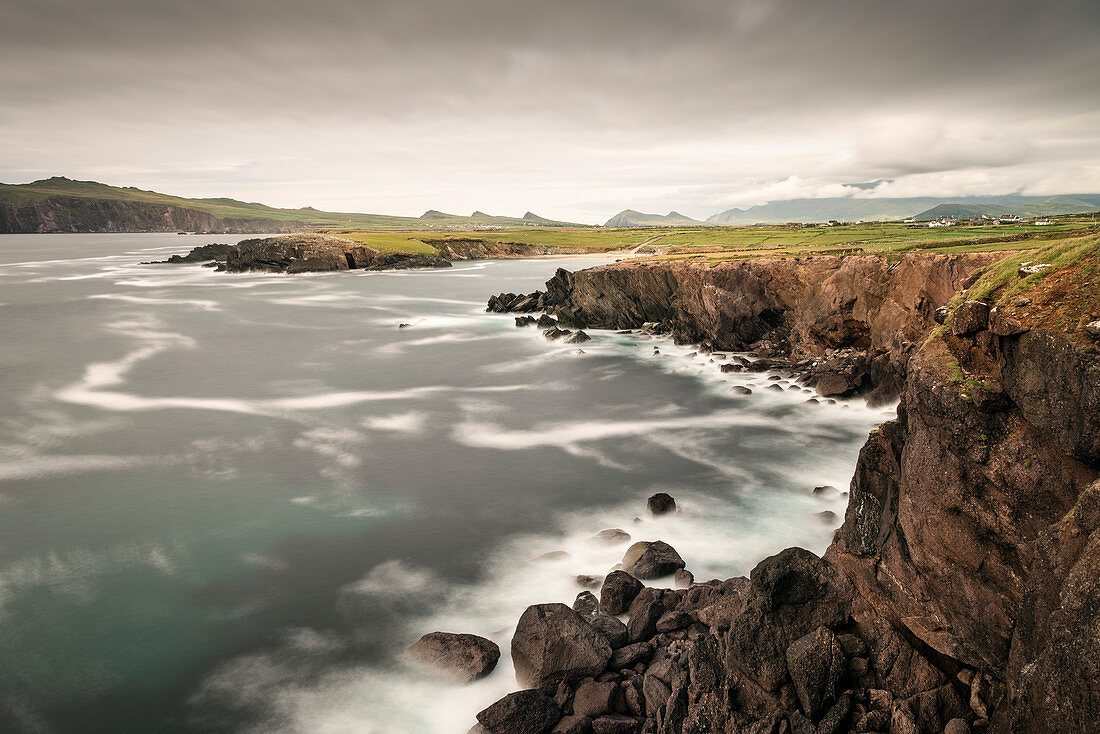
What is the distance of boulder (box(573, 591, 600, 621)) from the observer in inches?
531

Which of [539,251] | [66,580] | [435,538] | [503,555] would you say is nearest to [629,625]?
[503,555]

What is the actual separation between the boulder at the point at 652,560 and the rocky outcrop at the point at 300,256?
127 meters

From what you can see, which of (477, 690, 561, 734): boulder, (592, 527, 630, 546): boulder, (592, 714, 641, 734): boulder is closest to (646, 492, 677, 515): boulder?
(592, 527, 630, 546): boulder

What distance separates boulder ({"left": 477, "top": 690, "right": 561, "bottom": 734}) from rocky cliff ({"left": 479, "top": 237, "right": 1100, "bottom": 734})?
0.03 m

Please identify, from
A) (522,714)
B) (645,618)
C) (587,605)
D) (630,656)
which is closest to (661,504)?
(587,605)

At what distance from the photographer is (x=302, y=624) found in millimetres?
14492

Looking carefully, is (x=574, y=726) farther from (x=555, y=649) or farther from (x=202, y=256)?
(x=202, y=256)

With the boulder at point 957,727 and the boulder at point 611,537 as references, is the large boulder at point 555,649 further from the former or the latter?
the boulder at point 957,727

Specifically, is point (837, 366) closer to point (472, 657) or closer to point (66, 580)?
point (472, 657)

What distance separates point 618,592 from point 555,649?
8.66ft

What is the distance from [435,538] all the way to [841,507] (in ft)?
44.1

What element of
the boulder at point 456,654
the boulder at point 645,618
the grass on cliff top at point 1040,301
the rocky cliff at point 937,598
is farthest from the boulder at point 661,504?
the grass on cliff top at point 1040,301

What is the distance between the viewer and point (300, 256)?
5010 inches

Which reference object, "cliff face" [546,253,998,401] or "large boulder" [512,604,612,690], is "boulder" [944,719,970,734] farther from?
"cliff face" [546,253,998,401]
